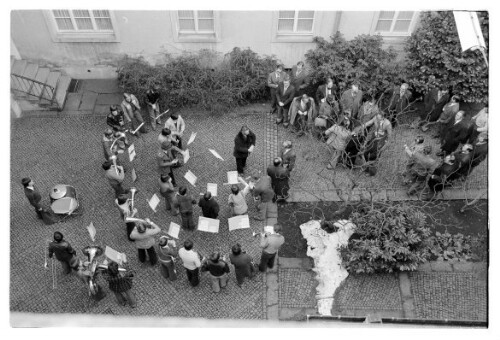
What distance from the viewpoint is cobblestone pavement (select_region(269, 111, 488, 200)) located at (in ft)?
46.1

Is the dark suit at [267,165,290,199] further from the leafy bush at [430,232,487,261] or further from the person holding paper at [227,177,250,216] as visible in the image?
the leafy bush at [430,232,487,261]

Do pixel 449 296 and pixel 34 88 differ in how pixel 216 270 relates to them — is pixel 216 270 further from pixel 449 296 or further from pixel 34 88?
pixel 34 88

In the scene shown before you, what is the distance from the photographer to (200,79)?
15.9 m

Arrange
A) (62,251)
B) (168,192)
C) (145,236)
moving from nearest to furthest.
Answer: (62,251) < (145,236) < (168,192)

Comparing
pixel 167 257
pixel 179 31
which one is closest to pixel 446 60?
pixel 179 31

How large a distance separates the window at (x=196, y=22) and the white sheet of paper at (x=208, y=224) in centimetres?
706

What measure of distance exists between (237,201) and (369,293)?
13.2 ft

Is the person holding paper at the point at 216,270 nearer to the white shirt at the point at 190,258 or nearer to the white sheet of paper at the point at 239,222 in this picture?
the white shirt at the point at 190,258

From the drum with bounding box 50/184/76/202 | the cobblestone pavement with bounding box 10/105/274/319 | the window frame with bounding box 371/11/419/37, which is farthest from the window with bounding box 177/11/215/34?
the drum with bounding box 50/184/76/202

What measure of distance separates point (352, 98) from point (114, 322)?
925cm

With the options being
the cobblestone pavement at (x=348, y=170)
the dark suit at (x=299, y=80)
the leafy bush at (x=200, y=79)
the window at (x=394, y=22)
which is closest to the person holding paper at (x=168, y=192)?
the cobblestone pavement at (x=348, y=170)

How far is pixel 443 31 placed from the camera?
14.8 meters

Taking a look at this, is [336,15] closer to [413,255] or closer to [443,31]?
[443,31]

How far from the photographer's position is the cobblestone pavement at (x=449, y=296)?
11391 millimetres
